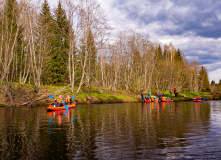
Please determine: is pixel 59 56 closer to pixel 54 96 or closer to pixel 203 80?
pixel 54 96

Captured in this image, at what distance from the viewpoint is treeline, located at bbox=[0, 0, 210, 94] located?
93.2ft

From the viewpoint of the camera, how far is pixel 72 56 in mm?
31031

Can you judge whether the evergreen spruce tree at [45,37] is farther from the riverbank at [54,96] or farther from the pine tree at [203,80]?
the pine tree at [203,80]

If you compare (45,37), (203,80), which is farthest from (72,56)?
(203,80)

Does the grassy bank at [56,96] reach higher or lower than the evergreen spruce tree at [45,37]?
lower

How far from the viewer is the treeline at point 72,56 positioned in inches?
1118

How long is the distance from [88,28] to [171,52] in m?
55.3

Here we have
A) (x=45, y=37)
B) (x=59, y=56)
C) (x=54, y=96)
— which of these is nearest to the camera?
(x=54, y=96)

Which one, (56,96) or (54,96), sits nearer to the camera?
(54,96)

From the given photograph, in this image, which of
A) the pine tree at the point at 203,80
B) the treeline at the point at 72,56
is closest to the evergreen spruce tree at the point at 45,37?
the treeline at the point at 72,56

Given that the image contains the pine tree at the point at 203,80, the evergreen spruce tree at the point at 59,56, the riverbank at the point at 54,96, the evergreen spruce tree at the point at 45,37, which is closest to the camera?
the riverbank at the point at 54,96

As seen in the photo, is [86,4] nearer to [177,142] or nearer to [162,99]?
[162,99]

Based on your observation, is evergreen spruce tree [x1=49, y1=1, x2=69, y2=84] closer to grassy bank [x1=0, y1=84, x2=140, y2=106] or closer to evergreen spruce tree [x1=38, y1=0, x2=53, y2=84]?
evergreen spruce tree [x1=38, y1=0, x2=53, y2=84]

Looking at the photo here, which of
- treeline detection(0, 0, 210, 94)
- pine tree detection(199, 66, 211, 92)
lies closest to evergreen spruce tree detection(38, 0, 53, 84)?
treeline detection(0, 0, 210, 94)
